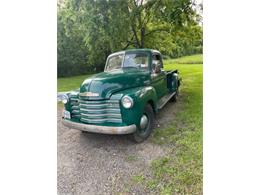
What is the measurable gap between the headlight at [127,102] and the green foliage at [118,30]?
0.29 m

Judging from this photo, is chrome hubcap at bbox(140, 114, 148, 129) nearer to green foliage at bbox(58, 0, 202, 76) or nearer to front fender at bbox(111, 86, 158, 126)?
front fender at bbox(111, 86, 158, 126)

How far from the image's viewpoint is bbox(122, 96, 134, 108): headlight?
1.55 metres

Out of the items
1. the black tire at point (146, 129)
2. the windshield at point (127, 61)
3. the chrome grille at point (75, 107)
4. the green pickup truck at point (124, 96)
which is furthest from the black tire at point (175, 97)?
the chrome grille at point (75, 107)

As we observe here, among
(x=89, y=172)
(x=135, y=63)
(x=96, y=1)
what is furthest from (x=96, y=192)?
(x=96, y=1)

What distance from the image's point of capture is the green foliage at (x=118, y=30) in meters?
1.52

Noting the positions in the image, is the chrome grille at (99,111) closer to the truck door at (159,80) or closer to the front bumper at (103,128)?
the front bumper at (103,128)

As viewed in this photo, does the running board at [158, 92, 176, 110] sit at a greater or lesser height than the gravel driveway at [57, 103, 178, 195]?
greater

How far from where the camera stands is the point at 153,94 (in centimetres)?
169

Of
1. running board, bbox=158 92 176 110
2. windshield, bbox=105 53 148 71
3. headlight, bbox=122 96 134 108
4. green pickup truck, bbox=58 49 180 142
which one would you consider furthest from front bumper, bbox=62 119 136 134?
windshield, bbox=105 53 148 71

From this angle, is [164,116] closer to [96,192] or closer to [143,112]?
[143,112]

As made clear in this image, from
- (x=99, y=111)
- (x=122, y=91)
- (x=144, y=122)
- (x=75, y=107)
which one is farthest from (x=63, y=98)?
(x=144, y=122)
